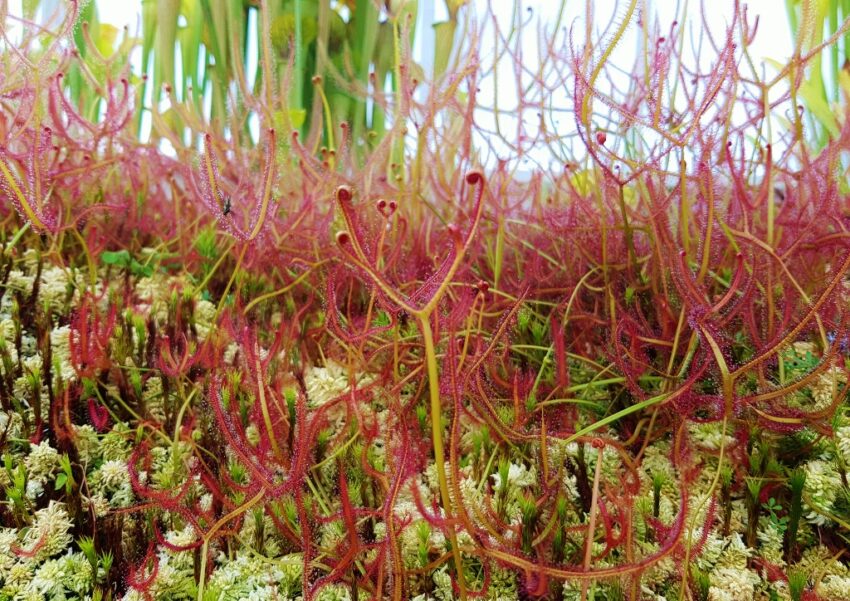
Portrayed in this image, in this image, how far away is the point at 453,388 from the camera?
2.18 ft

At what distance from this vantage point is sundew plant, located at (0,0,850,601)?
826 mm

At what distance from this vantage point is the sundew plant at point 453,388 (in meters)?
0.83

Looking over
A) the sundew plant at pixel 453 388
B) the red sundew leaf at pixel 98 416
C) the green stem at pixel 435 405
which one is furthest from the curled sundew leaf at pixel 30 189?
the green stem at pixel 435 405

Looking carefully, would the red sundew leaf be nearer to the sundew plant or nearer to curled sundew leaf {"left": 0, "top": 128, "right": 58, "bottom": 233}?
the sundew plant

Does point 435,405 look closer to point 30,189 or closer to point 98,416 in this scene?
point 98,416

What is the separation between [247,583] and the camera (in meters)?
0.85

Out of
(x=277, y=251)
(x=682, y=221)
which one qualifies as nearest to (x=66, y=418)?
(x=277, y=251)

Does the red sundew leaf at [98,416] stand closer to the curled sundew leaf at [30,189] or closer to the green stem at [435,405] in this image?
the curled sundew leaf at [30,189]

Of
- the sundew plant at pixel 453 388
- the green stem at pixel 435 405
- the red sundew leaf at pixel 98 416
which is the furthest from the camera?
the red sundew leaf at pixel 98 416

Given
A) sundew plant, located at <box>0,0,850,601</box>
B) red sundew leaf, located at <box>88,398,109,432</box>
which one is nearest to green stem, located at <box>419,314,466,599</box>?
sundew plant, located at <box>0,0,850,601</box>

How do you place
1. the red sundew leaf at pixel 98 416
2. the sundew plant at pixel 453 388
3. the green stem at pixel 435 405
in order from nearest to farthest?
the green stem at pixel 435 405 → the sundew plant at pixel 453 388 → the red sundew leaf at pixel 98 416

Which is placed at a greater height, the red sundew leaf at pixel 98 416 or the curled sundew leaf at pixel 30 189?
the curled sundew leaf at pixel 30 189

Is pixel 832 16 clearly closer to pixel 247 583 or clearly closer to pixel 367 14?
pixel 367 14

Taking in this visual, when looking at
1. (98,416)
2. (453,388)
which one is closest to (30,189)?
(98,416)
